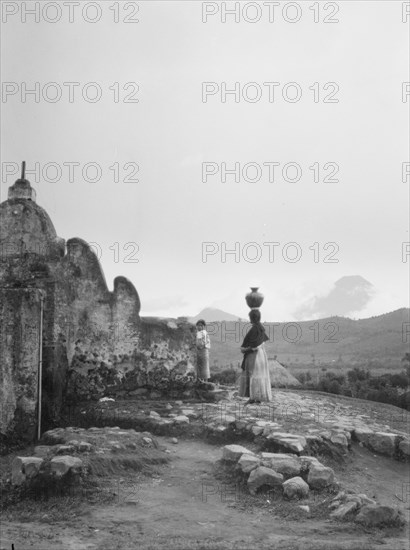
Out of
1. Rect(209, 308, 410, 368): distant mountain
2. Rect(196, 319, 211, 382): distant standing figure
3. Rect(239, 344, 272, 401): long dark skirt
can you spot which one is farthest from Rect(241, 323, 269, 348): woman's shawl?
Rect(209, 308, 410, 368): distant mountain

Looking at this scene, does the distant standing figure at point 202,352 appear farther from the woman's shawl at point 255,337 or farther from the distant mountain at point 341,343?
the distant mountain at point 341,343

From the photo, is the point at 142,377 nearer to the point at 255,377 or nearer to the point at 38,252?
the point at 255,377

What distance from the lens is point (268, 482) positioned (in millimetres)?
6957

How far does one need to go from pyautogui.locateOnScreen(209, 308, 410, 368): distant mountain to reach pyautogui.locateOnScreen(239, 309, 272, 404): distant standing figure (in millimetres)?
23311

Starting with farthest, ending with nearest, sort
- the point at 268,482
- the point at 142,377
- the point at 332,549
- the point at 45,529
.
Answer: the point at 142,377
the point at 268,482
the point at 45,529
the point at 332,549

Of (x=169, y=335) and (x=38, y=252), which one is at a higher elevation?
(x=38, y=252)

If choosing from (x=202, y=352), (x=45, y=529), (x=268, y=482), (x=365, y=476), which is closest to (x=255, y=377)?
(x=202, y=352)

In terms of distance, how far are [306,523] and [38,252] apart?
8.53 meters

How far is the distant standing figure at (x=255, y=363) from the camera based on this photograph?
11.8 metres

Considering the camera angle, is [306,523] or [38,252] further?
[38,252]

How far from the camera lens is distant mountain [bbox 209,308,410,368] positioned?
38062mm

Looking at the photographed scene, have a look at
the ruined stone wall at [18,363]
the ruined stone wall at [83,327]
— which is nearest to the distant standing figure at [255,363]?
the ruined stone wall at [83,327]

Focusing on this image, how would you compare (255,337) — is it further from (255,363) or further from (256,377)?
(256,377)

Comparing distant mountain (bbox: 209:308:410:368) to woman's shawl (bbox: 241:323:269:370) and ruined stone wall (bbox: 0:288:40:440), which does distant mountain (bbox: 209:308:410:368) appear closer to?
woman's shawl (bbox: 241:323:269:370)
